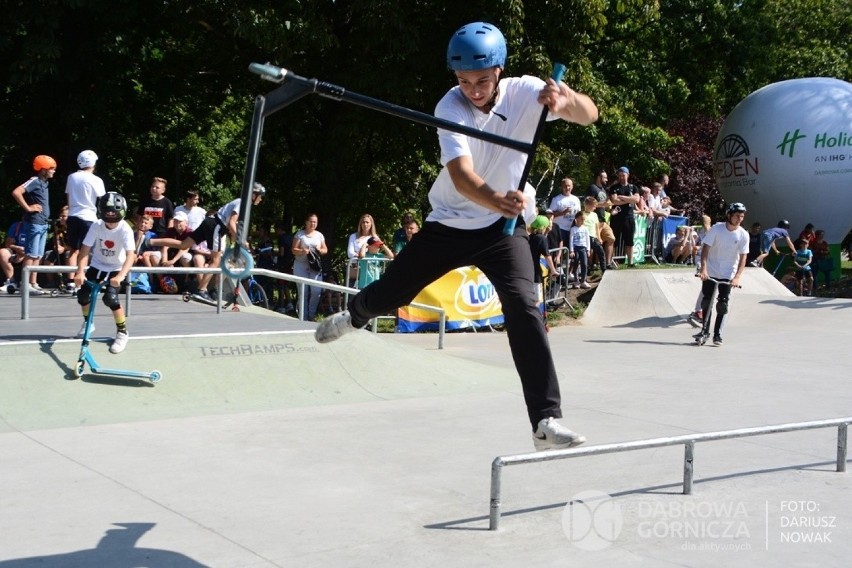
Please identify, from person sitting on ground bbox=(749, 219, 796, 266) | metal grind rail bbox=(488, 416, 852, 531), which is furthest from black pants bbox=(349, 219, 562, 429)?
person sitting on ground bbox=(749, 219, 796, 266)

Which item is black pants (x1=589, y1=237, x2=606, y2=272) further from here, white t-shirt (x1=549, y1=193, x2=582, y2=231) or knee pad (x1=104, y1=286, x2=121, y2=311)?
knee pad (x1=104, y1=286, x2=121, y2=311)

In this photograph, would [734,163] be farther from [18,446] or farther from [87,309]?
[18,446]

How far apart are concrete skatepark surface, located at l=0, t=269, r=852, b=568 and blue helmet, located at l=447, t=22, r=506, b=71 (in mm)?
2444

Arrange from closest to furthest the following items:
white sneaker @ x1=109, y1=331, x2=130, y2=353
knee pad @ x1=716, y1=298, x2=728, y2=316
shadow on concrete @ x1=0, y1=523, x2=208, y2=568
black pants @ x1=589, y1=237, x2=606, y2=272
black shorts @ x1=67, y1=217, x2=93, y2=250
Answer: shadow on concrete @ x1=0, y1=523, x2=208, y2=568 < white sneaker @ x1=109, y1=331, x2=130, y2=353 < black shorts @ x1=67, y1=217, x2=93, y2=250 < knee pad @ x1=716, y1=298, x2=728, y2=316 < black pants @ x1=589, y1=237, x2=606, y2=272

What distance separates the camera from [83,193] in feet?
39.4

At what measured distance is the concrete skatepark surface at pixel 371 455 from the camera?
16.9 ft

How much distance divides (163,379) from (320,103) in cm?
1202

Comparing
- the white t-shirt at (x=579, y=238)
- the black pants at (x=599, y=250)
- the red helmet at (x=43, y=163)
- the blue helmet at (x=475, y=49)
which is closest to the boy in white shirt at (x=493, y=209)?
the blue helmet at (x=475, y=49)

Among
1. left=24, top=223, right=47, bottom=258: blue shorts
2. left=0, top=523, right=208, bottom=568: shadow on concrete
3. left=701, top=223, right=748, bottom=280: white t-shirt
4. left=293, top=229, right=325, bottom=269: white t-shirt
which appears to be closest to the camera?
left=0, top=523, right=208, bottom=568: shadow on concrete

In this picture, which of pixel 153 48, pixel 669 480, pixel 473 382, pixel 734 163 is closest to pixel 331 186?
pixel 153 48

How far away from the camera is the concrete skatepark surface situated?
5141 mm

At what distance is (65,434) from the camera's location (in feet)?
26.0

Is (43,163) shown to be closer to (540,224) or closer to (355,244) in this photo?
(355,244)

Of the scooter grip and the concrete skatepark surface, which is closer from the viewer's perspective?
the scooter grip
